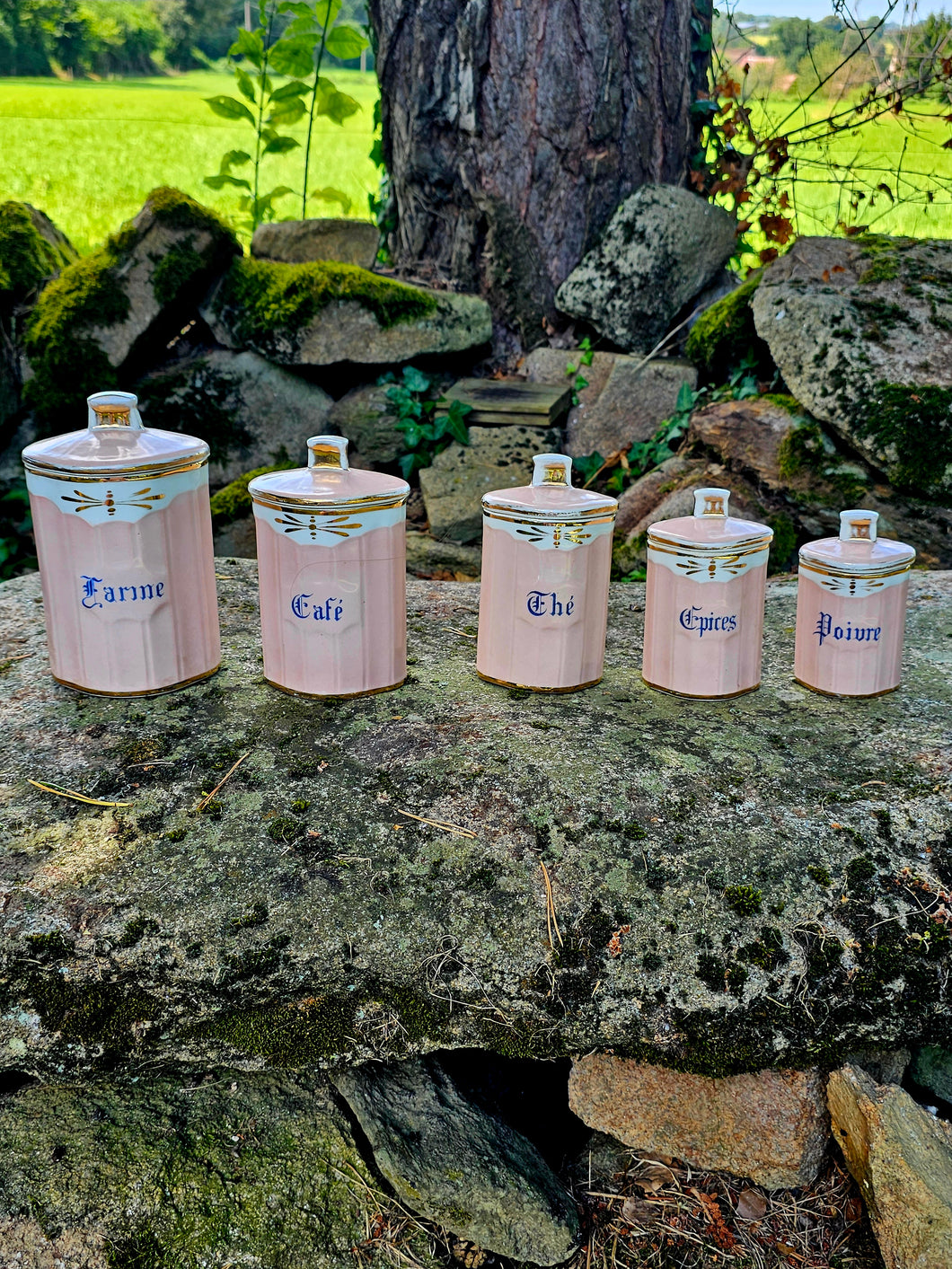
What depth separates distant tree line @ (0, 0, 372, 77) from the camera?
20.6m

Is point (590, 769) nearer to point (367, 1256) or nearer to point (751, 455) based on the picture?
point (367, 1256)

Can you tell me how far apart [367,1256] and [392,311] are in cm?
400

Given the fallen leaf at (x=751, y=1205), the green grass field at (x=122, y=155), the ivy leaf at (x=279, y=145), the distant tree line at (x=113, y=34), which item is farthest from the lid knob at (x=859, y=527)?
the distant tree line at (x=113, y=34)

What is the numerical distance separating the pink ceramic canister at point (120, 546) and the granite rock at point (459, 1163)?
3.17 feet

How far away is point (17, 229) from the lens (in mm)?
4734

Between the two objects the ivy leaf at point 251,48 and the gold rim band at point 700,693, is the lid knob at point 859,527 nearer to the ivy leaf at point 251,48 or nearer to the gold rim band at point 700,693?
the gold rim band at point 700,693

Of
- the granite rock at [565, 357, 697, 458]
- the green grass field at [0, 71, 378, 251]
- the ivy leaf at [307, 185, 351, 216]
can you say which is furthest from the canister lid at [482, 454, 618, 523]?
the green grass field at [0, 71, 378, 251]

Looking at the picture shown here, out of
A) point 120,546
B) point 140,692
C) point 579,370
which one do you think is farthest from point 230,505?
point 120,546

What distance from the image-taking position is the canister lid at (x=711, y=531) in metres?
2.08

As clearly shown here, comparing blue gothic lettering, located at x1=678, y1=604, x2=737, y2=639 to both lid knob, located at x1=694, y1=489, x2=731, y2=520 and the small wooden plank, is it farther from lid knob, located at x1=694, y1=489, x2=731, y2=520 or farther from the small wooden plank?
the small wooden plank

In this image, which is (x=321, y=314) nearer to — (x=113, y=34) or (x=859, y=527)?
(x=859, y=527)

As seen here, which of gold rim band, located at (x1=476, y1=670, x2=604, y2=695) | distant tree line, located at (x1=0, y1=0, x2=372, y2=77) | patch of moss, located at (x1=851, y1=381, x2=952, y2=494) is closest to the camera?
gold rim band, located at (x1=476, y1=670, x2=604, y2=695)

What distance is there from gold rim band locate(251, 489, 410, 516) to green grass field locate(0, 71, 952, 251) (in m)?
3.74

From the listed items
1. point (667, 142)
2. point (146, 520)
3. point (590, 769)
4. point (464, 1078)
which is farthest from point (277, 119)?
point (464, 1078)
